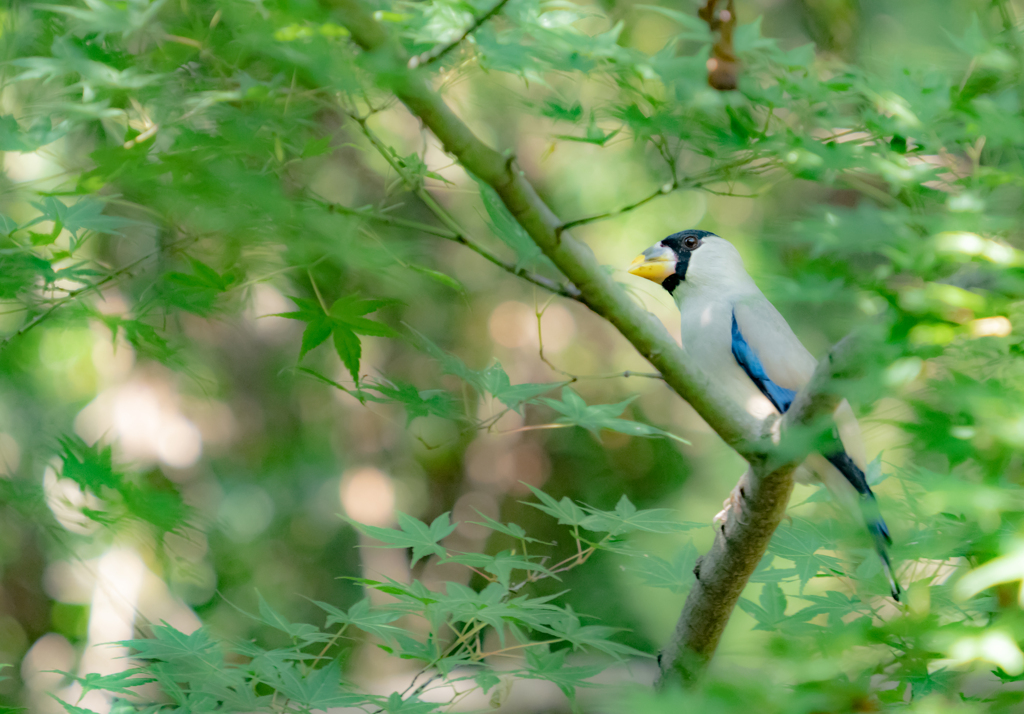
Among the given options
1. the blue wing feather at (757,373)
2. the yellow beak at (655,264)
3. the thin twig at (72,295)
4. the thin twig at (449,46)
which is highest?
the thin twig at (449,46)

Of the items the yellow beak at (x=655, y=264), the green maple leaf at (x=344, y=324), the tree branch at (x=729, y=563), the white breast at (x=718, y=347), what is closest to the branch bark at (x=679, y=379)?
the tree branch at (x=729, y=563)

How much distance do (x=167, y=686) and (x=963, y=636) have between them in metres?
0.83

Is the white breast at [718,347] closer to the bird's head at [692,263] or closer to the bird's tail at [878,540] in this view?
the bird's head at [692,263]

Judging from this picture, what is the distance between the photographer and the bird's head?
5.67 feet

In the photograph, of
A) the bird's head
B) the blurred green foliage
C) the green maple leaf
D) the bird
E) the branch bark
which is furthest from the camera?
the bird's head

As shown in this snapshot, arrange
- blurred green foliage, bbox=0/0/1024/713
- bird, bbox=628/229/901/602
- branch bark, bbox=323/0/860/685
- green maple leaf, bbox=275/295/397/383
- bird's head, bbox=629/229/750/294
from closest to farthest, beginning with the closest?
1. blurred green foliage, bbox=0/0/1024/713
2. branch bark, bbox=323/0/860/685
3. green maple leaf, bbox=275/295/397/383
4. bird, bbox=628/229/901/602
5. bird's head, bbox=629/229/750/294

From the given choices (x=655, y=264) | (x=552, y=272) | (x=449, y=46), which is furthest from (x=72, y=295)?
(x=655, y=264)

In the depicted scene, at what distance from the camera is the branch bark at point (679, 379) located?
2.62ft

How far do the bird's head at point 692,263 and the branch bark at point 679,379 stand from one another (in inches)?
27.6

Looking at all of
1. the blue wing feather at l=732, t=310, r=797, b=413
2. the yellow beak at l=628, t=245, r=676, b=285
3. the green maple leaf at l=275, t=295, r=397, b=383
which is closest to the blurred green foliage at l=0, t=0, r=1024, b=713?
the green maple leaf at l=275, t=295, r=397, b=383

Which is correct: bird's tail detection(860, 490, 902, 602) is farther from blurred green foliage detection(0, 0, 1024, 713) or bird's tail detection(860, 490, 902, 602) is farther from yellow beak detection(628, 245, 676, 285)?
yellow beak detection(628, 245, 676, 285)

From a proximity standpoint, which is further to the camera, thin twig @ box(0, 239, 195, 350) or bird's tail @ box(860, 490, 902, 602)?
thin twig @ box(0, 239, 195, 350)

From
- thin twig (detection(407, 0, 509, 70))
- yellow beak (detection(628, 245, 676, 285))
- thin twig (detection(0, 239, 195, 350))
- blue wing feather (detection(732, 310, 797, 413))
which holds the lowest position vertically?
blue wing feather (detection(732, 310, 797, 413))

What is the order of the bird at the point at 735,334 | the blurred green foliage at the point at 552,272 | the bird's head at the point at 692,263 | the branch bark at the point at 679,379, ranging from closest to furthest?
the blurred green foliage at the point at 552,272 → the branch bark at the point at 679,379 → the bird at the point at 735,334 → the bird's head at the point at 692,263
